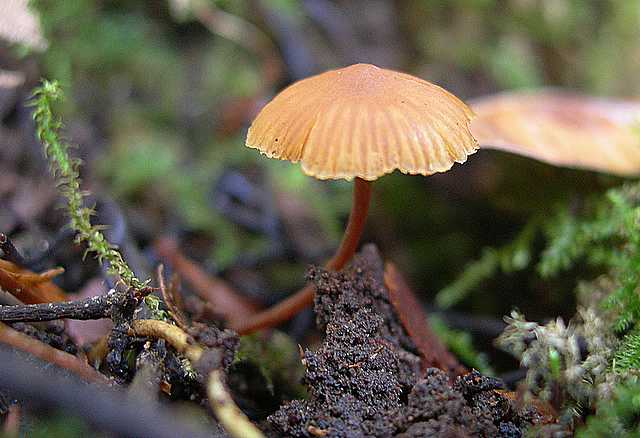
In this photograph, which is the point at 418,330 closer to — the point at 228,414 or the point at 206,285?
the point at 228,414

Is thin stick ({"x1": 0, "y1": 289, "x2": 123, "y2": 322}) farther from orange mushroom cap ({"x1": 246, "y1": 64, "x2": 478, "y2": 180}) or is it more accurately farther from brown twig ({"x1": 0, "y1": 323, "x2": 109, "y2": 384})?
orange mushroom cap ({"x1": 246, "y1": 64, "x2": 478, "y2": 180})

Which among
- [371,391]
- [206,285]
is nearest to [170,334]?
[371,391]

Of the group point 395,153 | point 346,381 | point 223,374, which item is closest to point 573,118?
point 395,153

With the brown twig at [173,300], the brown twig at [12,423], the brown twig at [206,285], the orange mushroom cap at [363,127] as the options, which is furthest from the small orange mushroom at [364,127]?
the brown twig at [206,285]

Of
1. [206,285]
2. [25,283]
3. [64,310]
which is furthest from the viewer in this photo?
[206,285]

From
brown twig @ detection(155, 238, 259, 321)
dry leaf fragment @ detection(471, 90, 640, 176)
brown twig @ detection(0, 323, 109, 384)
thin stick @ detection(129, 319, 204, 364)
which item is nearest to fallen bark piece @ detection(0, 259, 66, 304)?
brown twig @ detection(0, 323, 109, 384)

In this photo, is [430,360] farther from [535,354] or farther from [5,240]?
[5,240]
